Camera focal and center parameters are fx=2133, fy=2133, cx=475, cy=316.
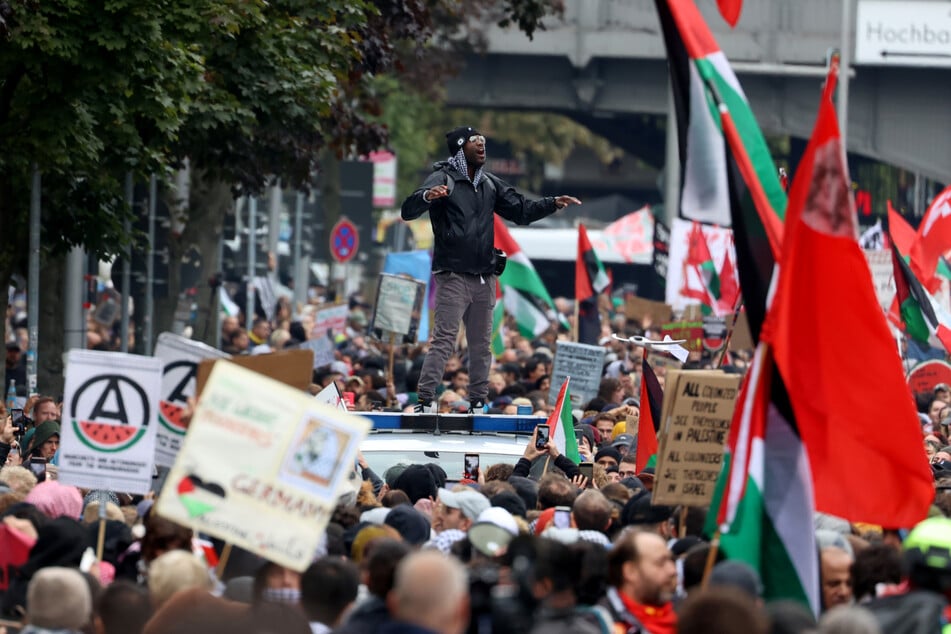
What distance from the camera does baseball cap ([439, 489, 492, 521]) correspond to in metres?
9.58

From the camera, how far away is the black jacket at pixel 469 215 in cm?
1425

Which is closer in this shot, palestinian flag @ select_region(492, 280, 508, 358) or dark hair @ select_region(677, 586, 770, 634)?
dark hair @ select_region(677, 586, 770, 634)

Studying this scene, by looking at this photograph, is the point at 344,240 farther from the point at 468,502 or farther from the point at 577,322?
the point at 468,502

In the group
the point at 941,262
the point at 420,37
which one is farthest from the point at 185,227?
the point at 941,262

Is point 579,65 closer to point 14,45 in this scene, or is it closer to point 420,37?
point 420,37

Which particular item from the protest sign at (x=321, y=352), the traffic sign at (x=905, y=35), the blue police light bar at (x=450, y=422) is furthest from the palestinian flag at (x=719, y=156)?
the traffic sign at (x=905, y=35)

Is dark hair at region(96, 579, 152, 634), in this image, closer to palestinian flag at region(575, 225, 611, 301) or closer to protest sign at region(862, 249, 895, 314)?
palestinian flag at region(575, 225, 611, 301)

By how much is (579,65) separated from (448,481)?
96.7ft

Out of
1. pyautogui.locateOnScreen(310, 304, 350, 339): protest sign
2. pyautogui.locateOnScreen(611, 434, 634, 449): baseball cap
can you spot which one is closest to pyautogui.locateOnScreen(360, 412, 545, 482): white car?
pyautogui.locateOnScreen(611, 434, 634, 449): baseball cap

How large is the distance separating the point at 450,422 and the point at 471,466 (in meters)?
0.78

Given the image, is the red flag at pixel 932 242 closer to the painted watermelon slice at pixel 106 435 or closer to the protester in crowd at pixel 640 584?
the painted watermelon slice at pixel 106 435

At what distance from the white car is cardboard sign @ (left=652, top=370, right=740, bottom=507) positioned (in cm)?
320

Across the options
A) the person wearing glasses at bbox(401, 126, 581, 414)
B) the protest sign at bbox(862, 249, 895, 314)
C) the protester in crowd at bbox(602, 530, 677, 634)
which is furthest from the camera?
the protest sign at bbox(862, 249, 895, 314)

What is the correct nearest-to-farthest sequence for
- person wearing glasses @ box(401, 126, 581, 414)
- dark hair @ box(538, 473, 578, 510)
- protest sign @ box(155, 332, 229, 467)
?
protest sign @ box(155, 332, 229, 467), dark hair @ box(538, 473, 578, 510), person wearing glasses @ box(401, 126, 581, 414)
